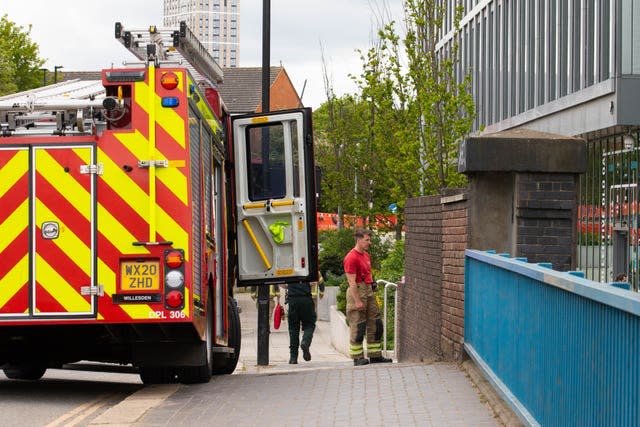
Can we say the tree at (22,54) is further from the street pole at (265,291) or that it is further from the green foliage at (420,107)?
the street pole at (265,291)

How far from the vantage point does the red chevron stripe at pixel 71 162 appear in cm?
1040

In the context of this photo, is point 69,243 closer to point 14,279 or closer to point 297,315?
point 14,279

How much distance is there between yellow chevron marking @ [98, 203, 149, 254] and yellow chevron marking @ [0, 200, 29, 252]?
0.62 metres

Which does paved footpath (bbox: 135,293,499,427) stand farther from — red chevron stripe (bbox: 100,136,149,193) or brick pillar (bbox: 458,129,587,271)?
red chevron stripe (bbox: 100,136,149,193)

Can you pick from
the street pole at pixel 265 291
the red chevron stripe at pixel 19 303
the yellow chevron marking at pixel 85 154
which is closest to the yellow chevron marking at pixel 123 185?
the yellow chevron marking at pixel 85 154

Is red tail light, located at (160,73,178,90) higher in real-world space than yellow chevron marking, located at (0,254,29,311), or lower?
higher

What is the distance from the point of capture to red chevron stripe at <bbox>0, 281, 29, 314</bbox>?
1034 centimetres

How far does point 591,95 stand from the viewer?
3072cm

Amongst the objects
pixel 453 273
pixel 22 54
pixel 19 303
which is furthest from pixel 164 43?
pixel 22 54

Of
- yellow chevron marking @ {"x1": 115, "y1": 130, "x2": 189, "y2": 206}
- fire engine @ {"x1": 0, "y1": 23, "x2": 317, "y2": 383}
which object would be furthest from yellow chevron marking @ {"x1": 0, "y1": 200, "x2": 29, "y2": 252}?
yellow chevron marking @ {"x1": 115, "y1": 130, "x2": 189, "y2": 206}

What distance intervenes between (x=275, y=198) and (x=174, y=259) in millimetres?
3173

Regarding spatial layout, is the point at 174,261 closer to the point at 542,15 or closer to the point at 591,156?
the point at 591,156

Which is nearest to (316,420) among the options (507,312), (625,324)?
(507,312)

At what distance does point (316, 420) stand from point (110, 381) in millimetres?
5946
